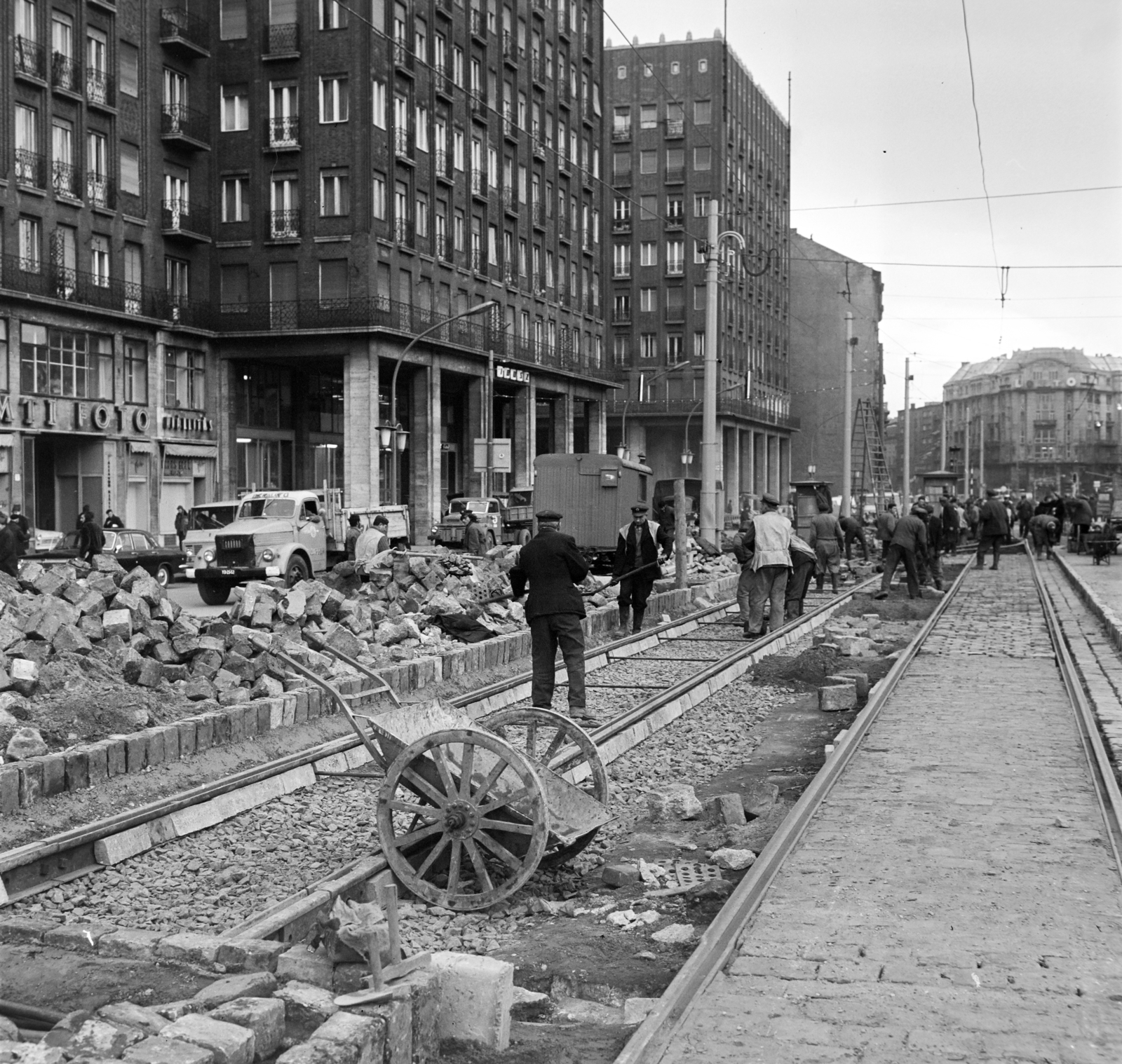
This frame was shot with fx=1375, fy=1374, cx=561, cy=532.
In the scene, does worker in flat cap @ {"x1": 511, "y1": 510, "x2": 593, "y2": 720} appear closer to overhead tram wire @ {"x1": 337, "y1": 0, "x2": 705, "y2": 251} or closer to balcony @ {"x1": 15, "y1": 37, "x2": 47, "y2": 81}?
balcony @ {"x1": 15, "y1": 37, "x2": 47, "y2": 81}

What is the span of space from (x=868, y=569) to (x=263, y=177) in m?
28.8

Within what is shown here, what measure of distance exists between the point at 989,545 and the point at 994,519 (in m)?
1.67

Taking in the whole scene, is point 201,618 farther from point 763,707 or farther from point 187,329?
point 187,329

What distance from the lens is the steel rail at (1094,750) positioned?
7961mm

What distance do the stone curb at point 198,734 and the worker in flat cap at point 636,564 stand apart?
3338 millimetres

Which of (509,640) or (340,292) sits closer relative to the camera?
(509,640)

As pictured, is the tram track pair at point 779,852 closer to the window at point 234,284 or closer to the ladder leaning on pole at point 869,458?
the window at point 234,284

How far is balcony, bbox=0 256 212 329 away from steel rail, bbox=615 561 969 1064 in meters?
37.1

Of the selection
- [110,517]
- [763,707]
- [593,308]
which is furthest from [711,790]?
[593,308]

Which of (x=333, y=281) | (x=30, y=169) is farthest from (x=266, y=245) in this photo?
(x=30, y=169)

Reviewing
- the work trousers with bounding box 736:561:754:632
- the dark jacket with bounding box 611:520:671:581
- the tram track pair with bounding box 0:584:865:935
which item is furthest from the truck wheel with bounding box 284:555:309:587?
the work trousers with bounding box 736:561:754:632

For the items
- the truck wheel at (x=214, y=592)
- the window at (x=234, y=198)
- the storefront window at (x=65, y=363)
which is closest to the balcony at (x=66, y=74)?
the storefront window at (x=65, y=363)

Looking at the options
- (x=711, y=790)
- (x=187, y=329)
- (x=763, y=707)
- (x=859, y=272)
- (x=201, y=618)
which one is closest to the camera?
(x=711, y=790)

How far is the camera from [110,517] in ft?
128
